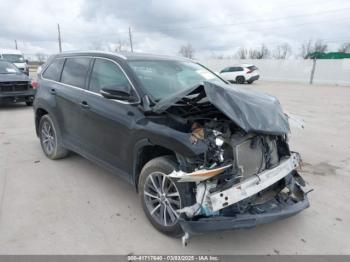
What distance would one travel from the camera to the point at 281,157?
3.44 m

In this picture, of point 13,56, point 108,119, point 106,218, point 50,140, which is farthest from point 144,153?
point 13,56

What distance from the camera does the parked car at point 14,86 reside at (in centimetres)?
1022

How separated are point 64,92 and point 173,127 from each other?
7.87ft

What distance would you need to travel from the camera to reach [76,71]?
182 inches

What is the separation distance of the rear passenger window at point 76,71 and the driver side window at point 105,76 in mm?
226

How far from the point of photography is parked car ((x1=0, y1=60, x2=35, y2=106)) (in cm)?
1022

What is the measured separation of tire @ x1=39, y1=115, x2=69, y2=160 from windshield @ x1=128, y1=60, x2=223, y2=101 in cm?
207

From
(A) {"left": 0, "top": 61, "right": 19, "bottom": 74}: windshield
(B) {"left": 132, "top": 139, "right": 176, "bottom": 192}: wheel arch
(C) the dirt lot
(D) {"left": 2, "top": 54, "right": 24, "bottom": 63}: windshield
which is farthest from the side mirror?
(D) {"left": 2, "top": 54, "right": 24, "bottom": 63}: windshield

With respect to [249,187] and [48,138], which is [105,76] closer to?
[48,138]

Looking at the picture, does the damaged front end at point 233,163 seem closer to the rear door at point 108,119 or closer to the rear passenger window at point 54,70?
the rear door at point 108,119

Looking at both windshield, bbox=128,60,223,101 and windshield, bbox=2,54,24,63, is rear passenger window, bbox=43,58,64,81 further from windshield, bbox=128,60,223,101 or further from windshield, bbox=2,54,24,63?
windshield, bbox=2,54,24,63

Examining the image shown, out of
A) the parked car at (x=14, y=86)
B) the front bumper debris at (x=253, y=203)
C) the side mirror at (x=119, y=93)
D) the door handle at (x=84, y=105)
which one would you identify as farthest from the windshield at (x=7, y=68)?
the front bumper debris at (x=253, y=203)

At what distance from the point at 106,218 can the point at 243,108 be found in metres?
1.93

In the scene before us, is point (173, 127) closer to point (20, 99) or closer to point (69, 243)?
point (69, 243)
